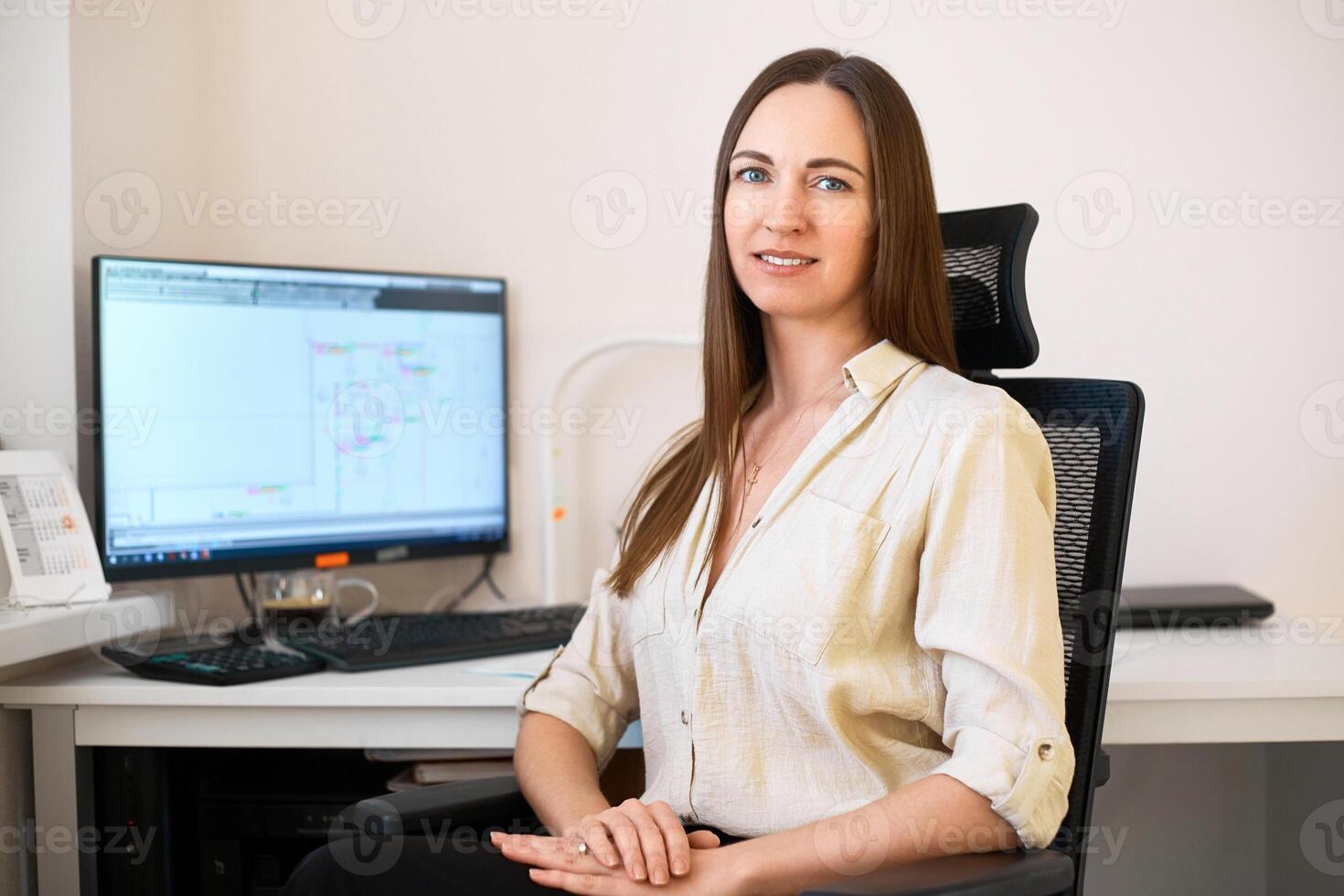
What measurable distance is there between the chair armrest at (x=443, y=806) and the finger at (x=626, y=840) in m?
0.18

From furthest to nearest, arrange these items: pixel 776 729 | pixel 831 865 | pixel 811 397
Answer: pixel 811 397 → pixel 776 729 → pixel 831 865

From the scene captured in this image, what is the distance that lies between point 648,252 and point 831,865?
4.05 feet

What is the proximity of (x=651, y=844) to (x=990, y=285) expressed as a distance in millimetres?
700

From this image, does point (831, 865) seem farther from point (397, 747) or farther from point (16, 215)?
point (16, 215)

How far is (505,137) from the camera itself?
203 cm

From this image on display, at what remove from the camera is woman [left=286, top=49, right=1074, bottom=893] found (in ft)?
3.41

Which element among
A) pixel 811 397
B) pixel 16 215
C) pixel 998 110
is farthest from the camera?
pixel 998 110

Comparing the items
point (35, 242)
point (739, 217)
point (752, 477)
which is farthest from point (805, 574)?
point (35, 242)

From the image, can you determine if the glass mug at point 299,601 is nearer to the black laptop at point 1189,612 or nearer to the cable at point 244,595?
the cable at point 244,595

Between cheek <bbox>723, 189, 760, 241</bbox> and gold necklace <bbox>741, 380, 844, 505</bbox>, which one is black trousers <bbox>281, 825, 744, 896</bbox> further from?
cheek <bbox>723, 189, 760, 241</bbox>

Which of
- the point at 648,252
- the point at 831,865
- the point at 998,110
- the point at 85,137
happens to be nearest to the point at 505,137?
the point at 648,252

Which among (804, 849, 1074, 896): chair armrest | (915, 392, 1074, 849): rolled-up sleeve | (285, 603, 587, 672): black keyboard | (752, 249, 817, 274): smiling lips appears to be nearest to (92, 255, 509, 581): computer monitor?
(285, 603, 587, 672): black keyboard

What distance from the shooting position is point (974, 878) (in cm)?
90

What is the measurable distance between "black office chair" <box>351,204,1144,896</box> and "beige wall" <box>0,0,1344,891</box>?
2.31ft
